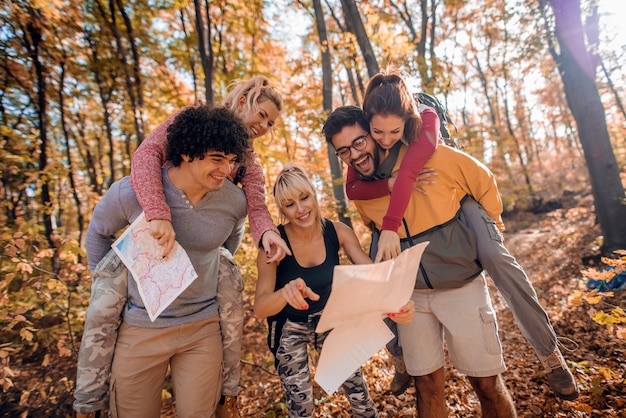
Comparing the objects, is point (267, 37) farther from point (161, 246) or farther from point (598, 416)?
point (598, 416)

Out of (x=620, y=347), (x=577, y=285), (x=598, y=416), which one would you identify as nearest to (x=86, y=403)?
(x=598, y=416)

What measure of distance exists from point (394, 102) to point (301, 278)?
1.28 meters

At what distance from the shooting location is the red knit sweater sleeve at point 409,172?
6.07 feet

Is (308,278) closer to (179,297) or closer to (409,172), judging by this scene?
(179,297)

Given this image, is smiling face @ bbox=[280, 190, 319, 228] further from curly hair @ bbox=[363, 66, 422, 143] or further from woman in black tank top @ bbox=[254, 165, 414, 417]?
curly hair @ bbox=[363, 66, 422, 143]

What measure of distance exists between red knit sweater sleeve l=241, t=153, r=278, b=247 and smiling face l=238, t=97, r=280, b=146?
0.66ft

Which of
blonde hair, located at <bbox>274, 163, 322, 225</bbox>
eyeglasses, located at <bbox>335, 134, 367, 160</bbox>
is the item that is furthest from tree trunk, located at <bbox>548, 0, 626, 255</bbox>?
blonde hair, located at <bbox>274, 163, 322, 225</bbox>

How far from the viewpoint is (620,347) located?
325 centimetres

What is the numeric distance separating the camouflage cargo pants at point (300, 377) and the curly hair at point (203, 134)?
1239mm

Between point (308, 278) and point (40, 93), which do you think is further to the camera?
point (40, 93)

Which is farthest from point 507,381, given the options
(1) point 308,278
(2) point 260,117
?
(2) point 260,117

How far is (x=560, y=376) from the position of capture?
1.93 m

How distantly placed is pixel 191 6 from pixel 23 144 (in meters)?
4.51

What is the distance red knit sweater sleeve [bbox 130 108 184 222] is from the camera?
5.24ft
